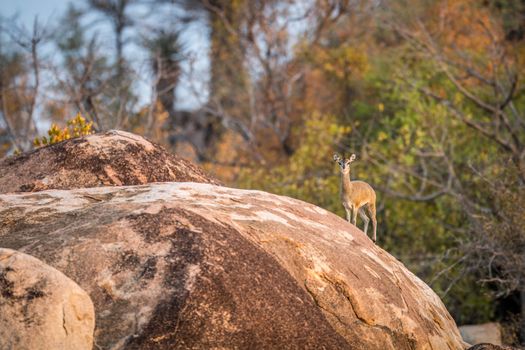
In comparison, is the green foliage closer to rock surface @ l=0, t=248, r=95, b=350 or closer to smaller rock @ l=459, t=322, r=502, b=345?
smaller rock @ l=459, t=322, r=502, b=345

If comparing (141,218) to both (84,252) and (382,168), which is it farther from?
(382,168)

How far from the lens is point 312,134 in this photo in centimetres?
2277

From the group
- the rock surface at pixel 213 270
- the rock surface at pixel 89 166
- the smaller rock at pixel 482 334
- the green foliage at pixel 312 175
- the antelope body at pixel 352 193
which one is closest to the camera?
the rock surface at pixel 213 270

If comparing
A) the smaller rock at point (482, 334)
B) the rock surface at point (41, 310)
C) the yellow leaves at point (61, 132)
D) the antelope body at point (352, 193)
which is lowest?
the smaller rock at point (482, 334)

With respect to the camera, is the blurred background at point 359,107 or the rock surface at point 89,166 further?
the blurred background at point 359,107

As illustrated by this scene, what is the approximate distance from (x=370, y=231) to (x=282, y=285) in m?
11.8

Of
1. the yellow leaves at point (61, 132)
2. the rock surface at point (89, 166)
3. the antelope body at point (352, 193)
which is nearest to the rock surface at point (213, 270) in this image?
the rock surface at point (89, 166)

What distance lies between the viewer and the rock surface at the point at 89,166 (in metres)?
9.16

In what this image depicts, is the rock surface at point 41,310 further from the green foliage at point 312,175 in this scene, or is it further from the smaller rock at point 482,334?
the green foliage at point 312,175

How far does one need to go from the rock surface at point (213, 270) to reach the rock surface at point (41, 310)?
19 cm

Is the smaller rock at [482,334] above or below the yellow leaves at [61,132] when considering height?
below

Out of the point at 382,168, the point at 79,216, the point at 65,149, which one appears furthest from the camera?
the point at 382,168

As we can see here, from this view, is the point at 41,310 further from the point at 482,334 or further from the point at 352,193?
the point at 482,334

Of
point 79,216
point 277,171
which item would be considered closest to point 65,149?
point 79,216
